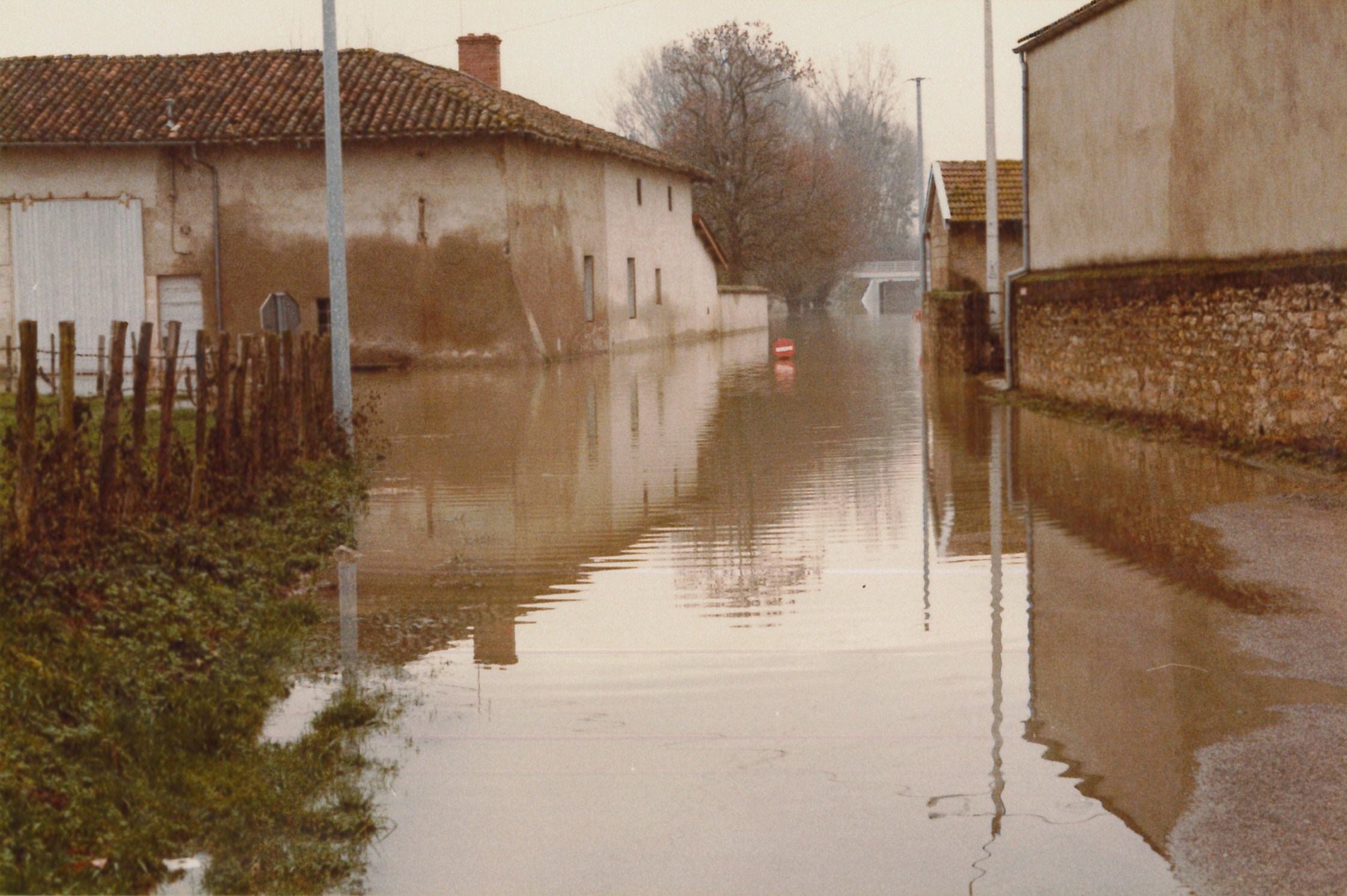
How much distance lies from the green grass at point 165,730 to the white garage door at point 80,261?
26914 millimetres

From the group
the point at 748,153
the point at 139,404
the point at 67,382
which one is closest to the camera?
the point at 67,382

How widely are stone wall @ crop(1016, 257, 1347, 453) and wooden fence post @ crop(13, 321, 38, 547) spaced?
10.1 metres

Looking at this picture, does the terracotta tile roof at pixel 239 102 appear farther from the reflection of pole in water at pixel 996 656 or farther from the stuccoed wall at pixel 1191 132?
the reflection of pole in water at pixel 996 656

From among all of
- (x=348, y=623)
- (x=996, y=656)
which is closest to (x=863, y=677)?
(x=996, y=656)

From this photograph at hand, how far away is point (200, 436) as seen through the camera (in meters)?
10.3

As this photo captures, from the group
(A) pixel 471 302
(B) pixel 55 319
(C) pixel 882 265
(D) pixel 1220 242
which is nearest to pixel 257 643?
(D) pixel 1220 242

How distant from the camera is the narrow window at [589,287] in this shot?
39938 mm

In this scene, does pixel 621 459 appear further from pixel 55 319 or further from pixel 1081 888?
pixel 55 319

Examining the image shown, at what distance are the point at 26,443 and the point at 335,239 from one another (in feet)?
25.9

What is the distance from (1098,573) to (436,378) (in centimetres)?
2344

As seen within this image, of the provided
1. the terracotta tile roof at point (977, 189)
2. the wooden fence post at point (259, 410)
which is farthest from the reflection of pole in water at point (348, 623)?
the terracotta tile roof at point (977, 189)

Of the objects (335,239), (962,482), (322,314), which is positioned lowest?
(962,482)

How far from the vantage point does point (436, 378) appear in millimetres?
31781

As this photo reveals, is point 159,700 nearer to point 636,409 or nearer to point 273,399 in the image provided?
point 273,399
